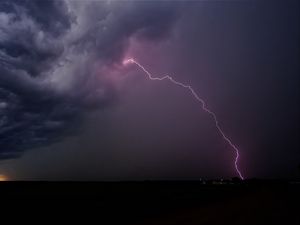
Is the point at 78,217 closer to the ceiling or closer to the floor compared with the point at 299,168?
closer to the floor

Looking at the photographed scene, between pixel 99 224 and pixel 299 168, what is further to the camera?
→ pixel 299 168

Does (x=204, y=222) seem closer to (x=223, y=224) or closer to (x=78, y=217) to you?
(x=223, y=224)

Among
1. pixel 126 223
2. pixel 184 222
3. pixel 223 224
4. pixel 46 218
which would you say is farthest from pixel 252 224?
pixel 46 218

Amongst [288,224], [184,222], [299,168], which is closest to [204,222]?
[184,222]

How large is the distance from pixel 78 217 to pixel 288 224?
11842mm

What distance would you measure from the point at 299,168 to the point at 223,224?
296ft

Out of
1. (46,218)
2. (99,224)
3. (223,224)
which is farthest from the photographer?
(46,218)

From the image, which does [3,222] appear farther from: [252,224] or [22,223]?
[252,224]

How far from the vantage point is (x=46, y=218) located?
74.7 ft

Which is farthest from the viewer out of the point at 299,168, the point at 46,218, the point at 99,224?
the point at 299,168

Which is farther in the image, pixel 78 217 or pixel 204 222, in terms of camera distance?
pixel 78 217

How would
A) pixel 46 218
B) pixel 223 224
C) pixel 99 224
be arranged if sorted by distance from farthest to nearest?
pixel 46 218, pixel 99 224, pixel 223 224

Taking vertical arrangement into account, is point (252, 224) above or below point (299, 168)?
below

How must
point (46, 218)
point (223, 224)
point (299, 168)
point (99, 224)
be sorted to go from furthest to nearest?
1. point (299, 168)
2. point (46, 218)
3. point (99, 224)
4. point (223, 224)
